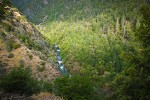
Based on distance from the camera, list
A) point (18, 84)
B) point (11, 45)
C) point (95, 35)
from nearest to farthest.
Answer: point (18, 84)
point (11, 45)
point (95, 35)

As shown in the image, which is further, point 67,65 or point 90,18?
point 90,18

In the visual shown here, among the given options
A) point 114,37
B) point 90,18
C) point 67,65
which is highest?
point 90,18

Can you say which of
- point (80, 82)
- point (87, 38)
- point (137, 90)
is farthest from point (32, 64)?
point (87, 38)

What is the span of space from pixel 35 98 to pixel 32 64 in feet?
88.6

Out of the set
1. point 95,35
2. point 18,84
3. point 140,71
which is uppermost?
point 95,35

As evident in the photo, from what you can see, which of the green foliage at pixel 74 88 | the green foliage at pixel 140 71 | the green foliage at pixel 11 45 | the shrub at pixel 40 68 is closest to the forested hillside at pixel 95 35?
the shrub at pixel 40 68

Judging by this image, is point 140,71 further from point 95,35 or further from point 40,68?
point 95,35

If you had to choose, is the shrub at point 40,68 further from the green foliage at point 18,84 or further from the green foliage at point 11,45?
the green foliage at point 18,84

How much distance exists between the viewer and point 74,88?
37.0 metres

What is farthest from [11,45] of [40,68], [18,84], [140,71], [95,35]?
[95,35]

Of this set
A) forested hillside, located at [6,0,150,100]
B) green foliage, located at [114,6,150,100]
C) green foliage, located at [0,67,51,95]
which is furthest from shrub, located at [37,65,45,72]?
forested hillside, located at [6,0,150,100]

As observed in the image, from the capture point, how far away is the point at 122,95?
26844mm

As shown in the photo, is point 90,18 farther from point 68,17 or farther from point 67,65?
point 67,65

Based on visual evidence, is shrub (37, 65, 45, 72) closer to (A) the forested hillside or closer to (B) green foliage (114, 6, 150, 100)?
(B) green foliage (114, 6, 150, 100)
